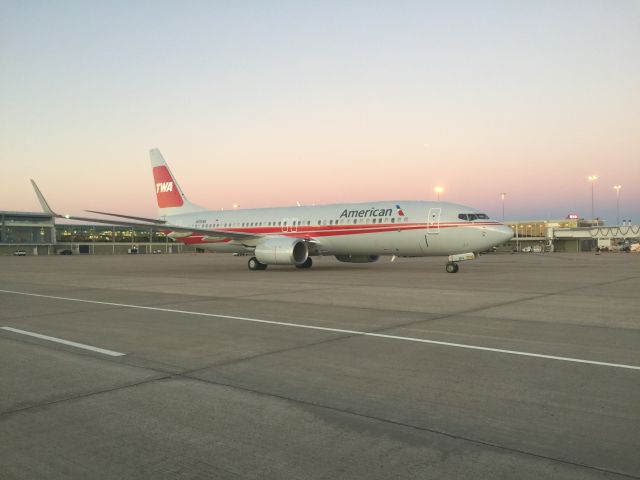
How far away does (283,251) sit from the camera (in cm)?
2441

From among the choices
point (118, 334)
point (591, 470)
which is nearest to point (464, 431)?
point (591, 470)

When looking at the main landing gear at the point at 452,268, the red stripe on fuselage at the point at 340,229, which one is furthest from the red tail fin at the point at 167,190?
the main landing gear at the point at 452,268

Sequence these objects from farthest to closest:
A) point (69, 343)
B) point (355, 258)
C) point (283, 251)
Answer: point (355, 258) → point (283, 251) → point (69, 343)

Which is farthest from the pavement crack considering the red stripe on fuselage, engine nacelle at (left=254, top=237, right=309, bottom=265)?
engine nacelle at (left=254, top=237, right=309, bottom=265)

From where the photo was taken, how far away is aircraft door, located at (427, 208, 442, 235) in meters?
22.6

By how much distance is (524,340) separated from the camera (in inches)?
289

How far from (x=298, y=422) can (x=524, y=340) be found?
15.0 ft

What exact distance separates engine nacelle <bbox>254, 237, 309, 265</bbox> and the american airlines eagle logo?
12059 mm

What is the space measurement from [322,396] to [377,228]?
19700 mm

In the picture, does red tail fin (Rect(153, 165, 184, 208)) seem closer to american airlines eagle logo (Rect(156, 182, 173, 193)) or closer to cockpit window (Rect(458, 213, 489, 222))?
american airlines eagle logo (Rect(156, 182, 173, 193))

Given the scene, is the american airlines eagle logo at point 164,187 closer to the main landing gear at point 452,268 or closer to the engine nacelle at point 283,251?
the engine nacelle at point 283,251

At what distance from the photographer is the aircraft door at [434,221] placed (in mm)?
22609

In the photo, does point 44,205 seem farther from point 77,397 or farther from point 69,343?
point 77,397

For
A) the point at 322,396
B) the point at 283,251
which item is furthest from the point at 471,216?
the point at 322,396
